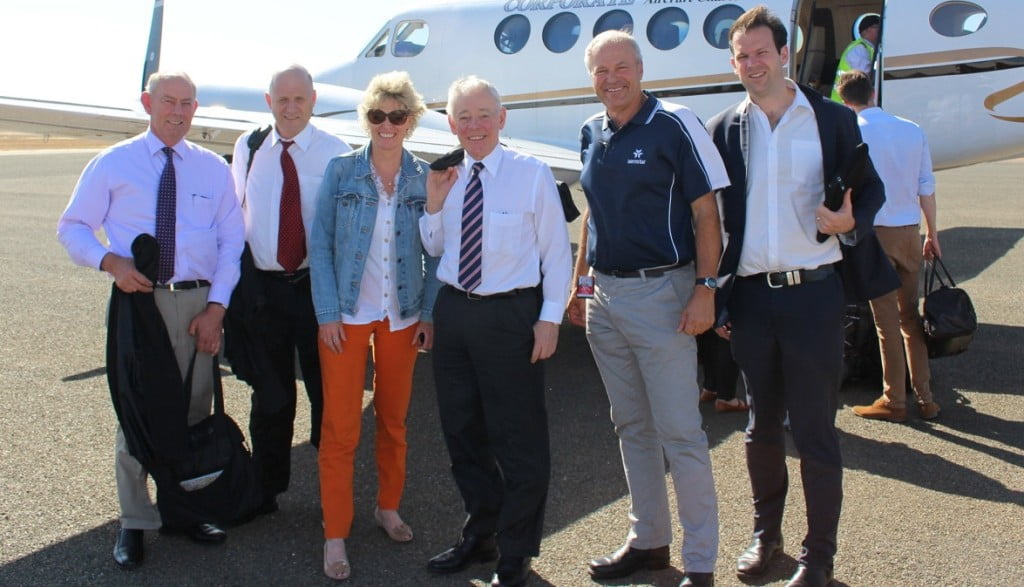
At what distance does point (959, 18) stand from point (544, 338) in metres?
6.23

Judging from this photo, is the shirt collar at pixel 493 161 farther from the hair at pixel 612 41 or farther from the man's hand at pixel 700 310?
the man's hand at pixel 700 310

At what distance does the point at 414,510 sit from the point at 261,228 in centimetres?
157

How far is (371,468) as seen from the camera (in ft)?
16.7

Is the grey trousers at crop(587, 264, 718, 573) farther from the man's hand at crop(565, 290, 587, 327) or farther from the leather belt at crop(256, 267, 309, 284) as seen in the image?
the leather belt at crop(256, 267, 309, 284)

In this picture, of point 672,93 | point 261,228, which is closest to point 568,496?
point 261,228

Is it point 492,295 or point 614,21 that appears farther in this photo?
point 614,21

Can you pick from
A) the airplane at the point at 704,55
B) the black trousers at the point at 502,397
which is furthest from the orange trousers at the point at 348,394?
the airplane at the point at 704,55

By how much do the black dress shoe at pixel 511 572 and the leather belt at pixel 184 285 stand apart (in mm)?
1770

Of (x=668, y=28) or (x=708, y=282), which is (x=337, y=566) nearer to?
(x=708, y=282)

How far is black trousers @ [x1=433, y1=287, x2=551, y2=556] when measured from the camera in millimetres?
3604

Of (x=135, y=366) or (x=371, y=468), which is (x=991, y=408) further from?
(x=135, y=366)

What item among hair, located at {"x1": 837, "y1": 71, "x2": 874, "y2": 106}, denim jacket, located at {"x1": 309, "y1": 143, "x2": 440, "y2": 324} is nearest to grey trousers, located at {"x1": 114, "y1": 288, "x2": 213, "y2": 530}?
denim jacket, located at {"x1": 309, "y1": 143, "x2": 440, "y2": 324}

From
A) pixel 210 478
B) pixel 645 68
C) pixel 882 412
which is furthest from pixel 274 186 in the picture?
pixel 645 68

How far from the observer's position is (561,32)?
9.32 metres
